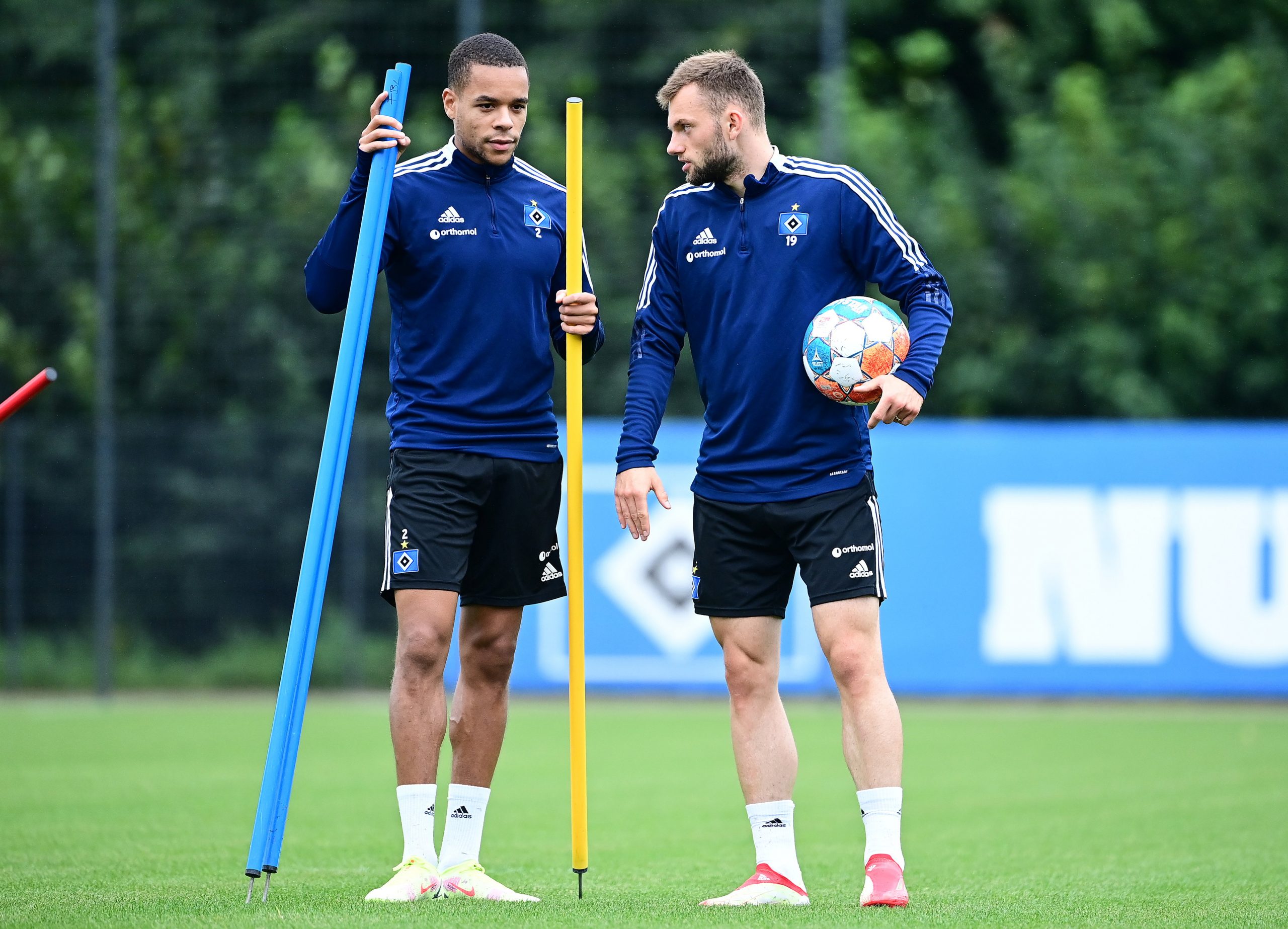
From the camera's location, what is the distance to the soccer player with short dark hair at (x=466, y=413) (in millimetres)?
5070

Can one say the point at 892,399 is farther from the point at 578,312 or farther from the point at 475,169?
the point at 475,169

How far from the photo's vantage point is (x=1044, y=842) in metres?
6.58

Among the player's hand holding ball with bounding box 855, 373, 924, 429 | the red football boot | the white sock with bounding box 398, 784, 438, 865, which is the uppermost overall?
the player's hand holding ball with bounding box 855, 373, 924, 429

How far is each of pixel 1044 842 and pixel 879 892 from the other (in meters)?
2.14

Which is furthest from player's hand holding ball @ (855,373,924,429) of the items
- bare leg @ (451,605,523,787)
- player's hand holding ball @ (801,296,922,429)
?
bare leg @ (451,605,523,787)

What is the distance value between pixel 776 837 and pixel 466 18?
41.3ft

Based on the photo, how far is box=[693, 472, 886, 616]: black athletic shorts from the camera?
4.90 meters

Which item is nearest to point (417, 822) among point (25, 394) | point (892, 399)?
point (25, 394)

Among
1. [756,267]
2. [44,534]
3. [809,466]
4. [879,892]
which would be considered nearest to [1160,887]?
[879,892]

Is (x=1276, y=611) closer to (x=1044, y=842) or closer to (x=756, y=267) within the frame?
(x=1044, y=842)

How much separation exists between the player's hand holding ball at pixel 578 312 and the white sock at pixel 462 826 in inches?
56.5

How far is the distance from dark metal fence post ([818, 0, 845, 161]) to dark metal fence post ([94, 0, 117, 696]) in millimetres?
6674

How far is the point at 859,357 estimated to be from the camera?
190 inches

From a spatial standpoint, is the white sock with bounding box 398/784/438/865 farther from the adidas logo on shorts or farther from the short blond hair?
the short blond hair
